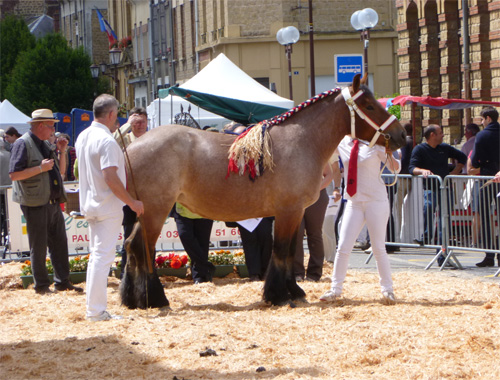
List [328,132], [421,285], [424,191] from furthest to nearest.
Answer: [424,191] < [421,285] < [328,132]

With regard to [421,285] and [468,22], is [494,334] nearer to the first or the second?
[421,285]

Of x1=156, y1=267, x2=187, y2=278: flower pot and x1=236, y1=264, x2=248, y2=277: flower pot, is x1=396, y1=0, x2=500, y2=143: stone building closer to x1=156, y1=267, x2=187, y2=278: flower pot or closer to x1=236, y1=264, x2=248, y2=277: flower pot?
x1=236, y1=264, x2=248, y2=277: flower pot

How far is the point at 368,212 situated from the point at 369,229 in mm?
191

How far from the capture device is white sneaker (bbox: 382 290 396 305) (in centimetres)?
976

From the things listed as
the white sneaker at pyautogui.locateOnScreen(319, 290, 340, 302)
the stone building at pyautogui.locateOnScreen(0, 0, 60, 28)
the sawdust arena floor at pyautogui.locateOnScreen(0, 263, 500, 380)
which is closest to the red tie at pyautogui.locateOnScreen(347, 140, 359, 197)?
the white sneaker at pyautogui.locateOnScreen(319, 290, 340, 302)

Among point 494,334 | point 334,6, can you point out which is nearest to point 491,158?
point 494,334

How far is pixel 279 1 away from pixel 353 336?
40.6 m

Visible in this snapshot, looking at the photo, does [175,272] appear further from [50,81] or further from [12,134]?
[50,81]

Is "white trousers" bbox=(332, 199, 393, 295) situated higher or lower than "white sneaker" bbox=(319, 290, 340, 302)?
higher

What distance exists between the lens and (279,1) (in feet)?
155

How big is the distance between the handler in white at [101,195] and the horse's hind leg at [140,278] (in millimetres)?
533

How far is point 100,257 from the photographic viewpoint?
9039 millimetres

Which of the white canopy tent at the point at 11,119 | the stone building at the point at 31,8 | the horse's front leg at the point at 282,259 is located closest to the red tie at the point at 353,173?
the horse's front leg at the point at 282,259

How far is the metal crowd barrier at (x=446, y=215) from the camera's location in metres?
12.9
